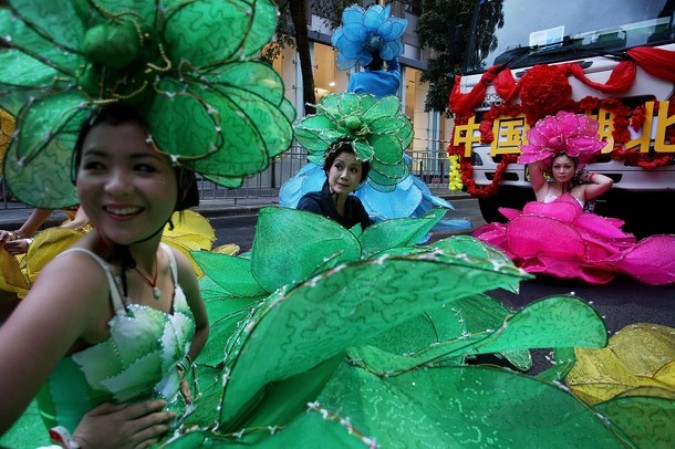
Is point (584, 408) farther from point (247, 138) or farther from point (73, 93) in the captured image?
point (73, 93)

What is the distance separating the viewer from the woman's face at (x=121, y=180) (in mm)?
834

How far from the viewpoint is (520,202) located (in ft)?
21.1

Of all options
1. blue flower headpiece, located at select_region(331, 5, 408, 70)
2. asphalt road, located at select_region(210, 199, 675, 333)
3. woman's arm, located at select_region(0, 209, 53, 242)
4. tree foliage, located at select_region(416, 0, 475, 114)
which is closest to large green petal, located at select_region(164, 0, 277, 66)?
woman's arm, located at select_region(0, 209, 53, 242)

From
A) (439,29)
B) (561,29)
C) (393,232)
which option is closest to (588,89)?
(561,29)

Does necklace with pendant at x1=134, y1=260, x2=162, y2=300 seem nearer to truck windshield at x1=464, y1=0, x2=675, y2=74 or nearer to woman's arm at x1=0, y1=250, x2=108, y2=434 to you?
woman's arm at x1=0, y1=250, x2=108, y2=434

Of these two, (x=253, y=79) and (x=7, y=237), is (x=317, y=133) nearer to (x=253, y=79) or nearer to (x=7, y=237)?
(x=7, y=237)

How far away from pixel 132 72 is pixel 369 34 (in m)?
4.01

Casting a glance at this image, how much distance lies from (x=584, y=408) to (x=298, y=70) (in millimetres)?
16717

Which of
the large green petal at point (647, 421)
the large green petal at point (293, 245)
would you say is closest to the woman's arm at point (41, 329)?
the large green petal at point (293, 245)

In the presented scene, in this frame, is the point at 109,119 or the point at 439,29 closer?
the point at 109,119

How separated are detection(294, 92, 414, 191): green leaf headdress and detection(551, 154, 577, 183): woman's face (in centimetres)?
240

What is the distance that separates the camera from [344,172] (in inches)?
112

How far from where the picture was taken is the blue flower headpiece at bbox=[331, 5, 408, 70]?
14.7ft

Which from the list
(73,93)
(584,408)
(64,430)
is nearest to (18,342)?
(64,430)
